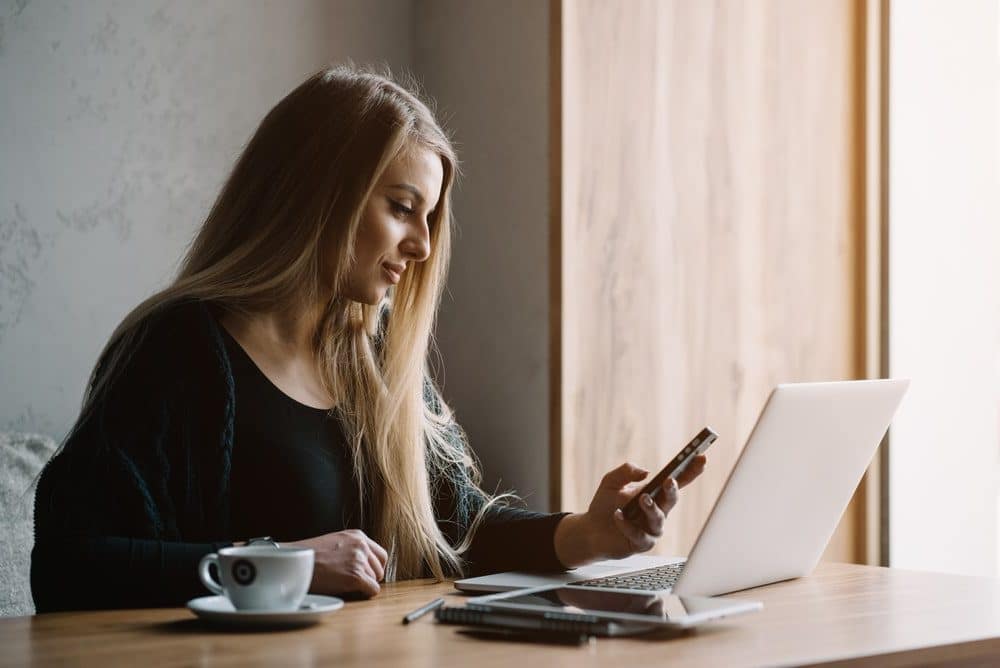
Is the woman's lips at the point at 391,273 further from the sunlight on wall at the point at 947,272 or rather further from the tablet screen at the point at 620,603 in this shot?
the sunlight on wall at the point at 947,272

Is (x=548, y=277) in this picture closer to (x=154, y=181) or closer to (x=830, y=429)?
(x=154, y=181)

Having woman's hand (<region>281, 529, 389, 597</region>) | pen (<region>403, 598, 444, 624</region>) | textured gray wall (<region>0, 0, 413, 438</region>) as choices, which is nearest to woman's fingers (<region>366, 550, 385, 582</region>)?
woman's hand (<region>281, 529, 389, 597</region>)

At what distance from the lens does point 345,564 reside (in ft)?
3.88

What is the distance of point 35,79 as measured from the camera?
2125 mm

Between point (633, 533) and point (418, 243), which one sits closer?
point (633, 533)

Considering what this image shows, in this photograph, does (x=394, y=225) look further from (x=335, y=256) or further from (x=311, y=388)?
(x=311, y=388)

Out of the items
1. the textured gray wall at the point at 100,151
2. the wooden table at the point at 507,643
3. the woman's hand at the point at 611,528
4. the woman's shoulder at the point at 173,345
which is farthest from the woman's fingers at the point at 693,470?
the textured gray wall at the point at 100,151

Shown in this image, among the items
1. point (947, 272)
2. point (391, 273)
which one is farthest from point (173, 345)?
point (947, 272)

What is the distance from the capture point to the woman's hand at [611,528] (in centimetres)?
133

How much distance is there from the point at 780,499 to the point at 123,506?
0.70m

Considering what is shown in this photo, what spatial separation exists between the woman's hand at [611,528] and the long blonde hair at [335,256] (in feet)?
0.58

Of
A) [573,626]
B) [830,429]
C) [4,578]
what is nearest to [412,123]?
[830,429]

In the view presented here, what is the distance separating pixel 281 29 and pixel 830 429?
1.60m

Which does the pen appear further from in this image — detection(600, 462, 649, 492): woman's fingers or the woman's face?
the woman's face
